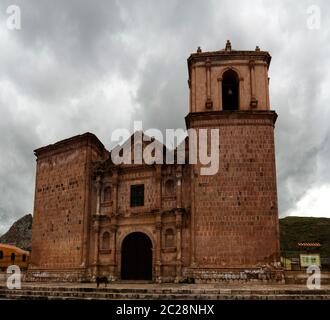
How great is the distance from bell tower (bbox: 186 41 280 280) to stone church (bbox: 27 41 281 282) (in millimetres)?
49

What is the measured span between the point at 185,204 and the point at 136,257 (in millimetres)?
3961

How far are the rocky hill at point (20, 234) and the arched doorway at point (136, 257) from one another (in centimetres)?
3615

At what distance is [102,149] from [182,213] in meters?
7.54

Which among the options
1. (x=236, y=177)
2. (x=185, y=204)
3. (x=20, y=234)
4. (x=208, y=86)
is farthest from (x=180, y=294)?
(x=20, y=234)

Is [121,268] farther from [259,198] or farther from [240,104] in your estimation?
[240,104]

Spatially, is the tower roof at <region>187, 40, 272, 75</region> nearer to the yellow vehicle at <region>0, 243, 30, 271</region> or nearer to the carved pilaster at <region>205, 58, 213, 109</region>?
the carved pilaster at <region>205, 58, 213, 109</region>

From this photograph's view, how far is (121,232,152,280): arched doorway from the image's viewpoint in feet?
75.7

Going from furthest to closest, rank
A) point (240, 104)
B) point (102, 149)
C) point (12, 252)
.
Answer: point (12, 252), point (102, 149), point (240, 104)

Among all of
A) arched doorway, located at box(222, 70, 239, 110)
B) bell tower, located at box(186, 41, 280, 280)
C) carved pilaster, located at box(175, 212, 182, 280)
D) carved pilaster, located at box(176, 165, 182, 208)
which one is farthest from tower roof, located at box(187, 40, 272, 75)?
carved pilaster, located at box(175, 212, 182, 280)

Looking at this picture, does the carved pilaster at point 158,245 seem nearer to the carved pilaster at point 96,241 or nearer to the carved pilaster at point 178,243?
the carved pilaster at point 178,243

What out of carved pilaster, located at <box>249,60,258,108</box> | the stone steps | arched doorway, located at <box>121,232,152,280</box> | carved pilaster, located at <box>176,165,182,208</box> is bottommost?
the stone steps

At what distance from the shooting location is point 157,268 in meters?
22.3

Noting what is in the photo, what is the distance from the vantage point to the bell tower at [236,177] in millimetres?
20750
